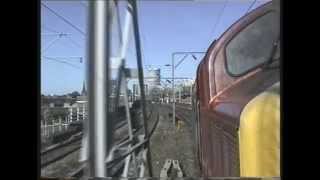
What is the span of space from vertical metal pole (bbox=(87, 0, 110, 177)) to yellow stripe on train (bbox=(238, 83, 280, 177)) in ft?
1.24

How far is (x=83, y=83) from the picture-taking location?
42.4 inches

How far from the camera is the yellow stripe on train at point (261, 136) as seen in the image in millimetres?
1121

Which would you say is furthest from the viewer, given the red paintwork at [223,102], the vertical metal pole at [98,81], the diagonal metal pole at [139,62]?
the red paintwork at [223,102]

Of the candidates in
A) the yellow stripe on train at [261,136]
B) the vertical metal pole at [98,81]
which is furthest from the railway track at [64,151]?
the yellow stripe on train at [261,136]

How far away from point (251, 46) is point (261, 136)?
416mm

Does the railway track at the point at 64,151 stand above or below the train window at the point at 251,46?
below

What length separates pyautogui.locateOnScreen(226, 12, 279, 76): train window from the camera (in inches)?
48.4

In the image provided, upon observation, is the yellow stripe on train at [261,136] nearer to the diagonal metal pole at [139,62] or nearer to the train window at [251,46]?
the train window at [251,46]

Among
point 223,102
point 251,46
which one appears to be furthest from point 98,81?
point 223,102

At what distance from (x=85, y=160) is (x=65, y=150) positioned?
0.41 feet

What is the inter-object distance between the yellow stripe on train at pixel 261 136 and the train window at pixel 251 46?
12 centimetres

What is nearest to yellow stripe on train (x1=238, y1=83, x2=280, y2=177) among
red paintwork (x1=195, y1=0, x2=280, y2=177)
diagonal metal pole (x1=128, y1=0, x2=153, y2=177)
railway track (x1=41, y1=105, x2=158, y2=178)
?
red paintwork (x1=195, y1=0, x2=280, y2=177)

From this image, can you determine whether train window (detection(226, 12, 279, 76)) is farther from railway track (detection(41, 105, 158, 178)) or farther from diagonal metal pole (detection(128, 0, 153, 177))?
railway track (detection(41, 105, 158, 178))
